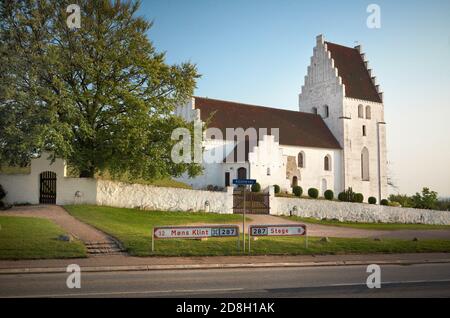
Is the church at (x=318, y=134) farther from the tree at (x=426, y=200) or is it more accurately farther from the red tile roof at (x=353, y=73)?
the tree at (x=426, y=200)

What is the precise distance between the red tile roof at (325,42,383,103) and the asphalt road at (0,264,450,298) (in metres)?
47.6

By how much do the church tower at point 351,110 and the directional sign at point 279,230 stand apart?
39517mm

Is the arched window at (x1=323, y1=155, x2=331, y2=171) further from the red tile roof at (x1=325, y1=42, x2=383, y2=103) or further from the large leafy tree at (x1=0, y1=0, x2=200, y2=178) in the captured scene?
the large leafy tree at (x1=0, y1=0, x2=200, y2=178)

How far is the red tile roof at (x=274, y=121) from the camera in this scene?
1930 inches

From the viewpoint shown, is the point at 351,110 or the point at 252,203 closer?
the point at 252,203

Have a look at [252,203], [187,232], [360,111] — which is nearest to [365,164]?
[360,111]

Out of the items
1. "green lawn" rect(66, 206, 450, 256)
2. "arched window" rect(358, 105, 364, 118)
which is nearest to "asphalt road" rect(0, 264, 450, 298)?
"green lawn" rect(66, 206, 450, 256)

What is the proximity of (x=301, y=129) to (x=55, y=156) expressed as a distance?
1355 inches

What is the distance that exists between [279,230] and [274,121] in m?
35.8

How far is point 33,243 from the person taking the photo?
17.6 meters

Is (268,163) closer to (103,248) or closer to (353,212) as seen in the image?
(353,212)

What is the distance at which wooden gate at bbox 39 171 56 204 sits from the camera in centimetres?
3018

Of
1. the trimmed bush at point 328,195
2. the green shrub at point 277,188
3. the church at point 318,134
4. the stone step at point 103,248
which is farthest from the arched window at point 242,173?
the stone step at point 103,248
